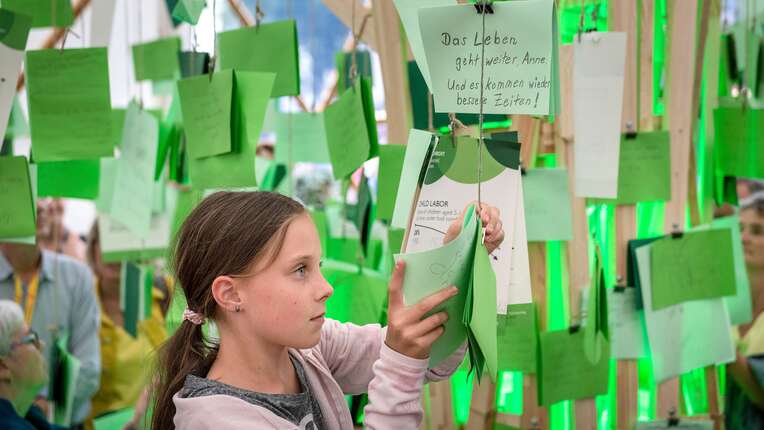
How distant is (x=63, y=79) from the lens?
1472mm

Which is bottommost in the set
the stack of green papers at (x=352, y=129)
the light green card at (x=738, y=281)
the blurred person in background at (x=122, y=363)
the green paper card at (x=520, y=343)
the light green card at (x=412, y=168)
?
the blurred person in background at (x=122, y=363)

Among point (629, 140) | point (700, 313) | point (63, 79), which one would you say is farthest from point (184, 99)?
point (700, 313)

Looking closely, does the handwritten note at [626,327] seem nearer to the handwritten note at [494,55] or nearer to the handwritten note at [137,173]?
the handwritten note at [494,55]

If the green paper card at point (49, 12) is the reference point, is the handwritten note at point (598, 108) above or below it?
below

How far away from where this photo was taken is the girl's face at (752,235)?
191 cm

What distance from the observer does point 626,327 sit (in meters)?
1.45

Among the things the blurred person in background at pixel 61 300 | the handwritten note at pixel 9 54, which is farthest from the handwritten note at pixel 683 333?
the blurred person in background at pixel 61 300

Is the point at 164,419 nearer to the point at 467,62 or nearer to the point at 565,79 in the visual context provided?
the point at 467,62

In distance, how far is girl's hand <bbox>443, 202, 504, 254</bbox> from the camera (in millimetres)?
955

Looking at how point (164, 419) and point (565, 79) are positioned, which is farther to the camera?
point (565, 79)

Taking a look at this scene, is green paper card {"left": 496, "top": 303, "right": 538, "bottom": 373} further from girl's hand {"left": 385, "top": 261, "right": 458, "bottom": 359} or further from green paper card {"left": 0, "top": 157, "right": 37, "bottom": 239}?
green paper card {"left": 0, "top": 157, "right": 37, "bottom": 239}

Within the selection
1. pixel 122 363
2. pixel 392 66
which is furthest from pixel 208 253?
pixel 122 363

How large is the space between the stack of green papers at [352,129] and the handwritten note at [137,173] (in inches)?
18.2

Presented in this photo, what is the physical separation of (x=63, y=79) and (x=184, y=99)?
0.70 ft
